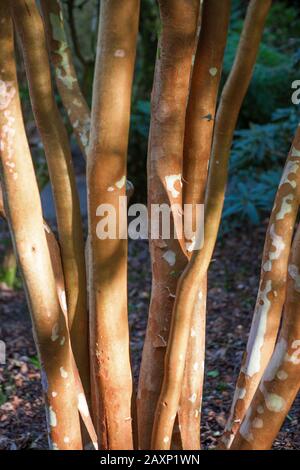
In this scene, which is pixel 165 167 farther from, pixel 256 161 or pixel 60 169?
pixel 256 161

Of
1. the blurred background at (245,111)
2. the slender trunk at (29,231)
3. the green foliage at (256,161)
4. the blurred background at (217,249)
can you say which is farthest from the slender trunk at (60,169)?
the green foliage at (256,161)

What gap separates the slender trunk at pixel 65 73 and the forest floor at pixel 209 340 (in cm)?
73

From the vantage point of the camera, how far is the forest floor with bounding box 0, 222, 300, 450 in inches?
143

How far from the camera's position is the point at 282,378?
6.66ft

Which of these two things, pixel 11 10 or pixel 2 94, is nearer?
pixel 2 94

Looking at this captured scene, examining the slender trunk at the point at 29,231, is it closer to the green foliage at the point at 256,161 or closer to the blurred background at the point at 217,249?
the blurred background at the point at 217,249

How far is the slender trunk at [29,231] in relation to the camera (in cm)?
199

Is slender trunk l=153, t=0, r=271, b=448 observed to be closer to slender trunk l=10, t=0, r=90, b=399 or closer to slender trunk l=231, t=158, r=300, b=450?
slender trunk l=231, t=158, r=300, b=450

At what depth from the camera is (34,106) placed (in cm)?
232

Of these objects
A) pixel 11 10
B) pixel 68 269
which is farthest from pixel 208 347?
pixel 11 10

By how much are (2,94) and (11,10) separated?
0.34 m

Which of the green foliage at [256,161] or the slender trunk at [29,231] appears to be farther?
the green foliage at [256,161]

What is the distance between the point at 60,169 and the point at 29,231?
431 mm
